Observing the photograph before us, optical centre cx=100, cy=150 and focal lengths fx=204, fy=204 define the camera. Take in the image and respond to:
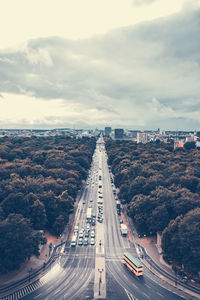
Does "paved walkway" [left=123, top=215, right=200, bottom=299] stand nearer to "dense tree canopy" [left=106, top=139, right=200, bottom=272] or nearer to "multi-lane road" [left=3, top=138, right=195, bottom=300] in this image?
"multi-lane road" [left=3, top=138, right=195, bottom=300]

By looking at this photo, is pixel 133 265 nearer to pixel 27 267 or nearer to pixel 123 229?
pixel 123 229

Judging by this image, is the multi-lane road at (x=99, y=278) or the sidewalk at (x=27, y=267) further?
the sidewalk at (x=27, y=267)

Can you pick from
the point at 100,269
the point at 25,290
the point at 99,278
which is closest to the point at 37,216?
the point at 25,290

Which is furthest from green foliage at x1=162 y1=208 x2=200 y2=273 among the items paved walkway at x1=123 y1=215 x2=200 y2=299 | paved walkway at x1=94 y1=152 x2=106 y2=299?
paved walkway at x1=94 y1=152 x2=106 y2=299

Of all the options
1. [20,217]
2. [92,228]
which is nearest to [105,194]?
[92,228]

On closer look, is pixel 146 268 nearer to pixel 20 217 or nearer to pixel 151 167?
pixel 20 217

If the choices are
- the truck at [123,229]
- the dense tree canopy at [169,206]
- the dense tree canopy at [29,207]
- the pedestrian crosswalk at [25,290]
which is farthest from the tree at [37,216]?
the dense tree canopy at [169,206]

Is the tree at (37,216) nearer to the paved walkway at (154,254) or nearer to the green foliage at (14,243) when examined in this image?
the green foliage at (14,243)

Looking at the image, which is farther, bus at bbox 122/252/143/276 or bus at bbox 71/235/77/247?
bus at bbox 71/235/77/247
